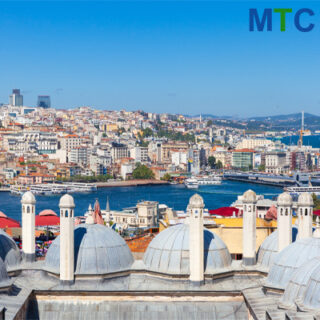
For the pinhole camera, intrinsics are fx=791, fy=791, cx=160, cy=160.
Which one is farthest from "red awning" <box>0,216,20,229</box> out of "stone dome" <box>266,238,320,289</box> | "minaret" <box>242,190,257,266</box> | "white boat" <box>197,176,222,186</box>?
"white boat" <box>197,176,222,186</box>

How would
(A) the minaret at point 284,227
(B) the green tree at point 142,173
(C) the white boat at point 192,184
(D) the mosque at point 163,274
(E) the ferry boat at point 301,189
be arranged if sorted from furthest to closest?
(B) the green tree at point 142,173 → (C) the white boat at point 192,184 → (E) the ferry boat at point 301,189 → (A) the minaret at point 284,227 → (D) the mosque at point 163,274

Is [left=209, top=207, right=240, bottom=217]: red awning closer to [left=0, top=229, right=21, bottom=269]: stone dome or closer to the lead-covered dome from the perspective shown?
[left=0, top=229, right=21, bottom=269]: stone dome

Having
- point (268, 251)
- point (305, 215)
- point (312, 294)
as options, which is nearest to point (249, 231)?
point (268, 251)

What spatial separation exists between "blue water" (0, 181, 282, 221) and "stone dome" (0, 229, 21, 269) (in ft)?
83.9

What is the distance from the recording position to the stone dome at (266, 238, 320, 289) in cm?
693

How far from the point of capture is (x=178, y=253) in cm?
757

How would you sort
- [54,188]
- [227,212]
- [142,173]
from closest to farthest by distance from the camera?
1. [227,212]
2. [54,188]
3. [142,173]

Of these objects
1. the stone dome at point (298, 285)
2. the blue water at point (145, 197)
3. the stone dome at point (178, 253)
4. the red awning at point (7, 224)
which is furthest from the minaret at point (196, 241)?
the blue water at point (145, 197)

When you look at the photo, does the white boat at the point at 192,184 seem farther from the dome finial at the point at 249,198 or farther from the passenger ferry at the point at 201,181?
the dome finial at the point at 249,198

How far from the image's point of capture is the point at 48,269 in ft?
25.3

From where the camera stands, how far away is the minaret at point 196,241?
7312 millimetres

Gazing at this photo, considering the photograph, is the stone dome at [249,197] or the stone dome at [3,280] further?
the stone dome at [249,197]

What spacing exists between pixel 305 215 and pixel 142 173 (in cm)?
5475

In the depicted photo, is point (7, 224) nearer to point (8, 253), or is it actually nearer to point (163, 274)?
point (8, 253)
